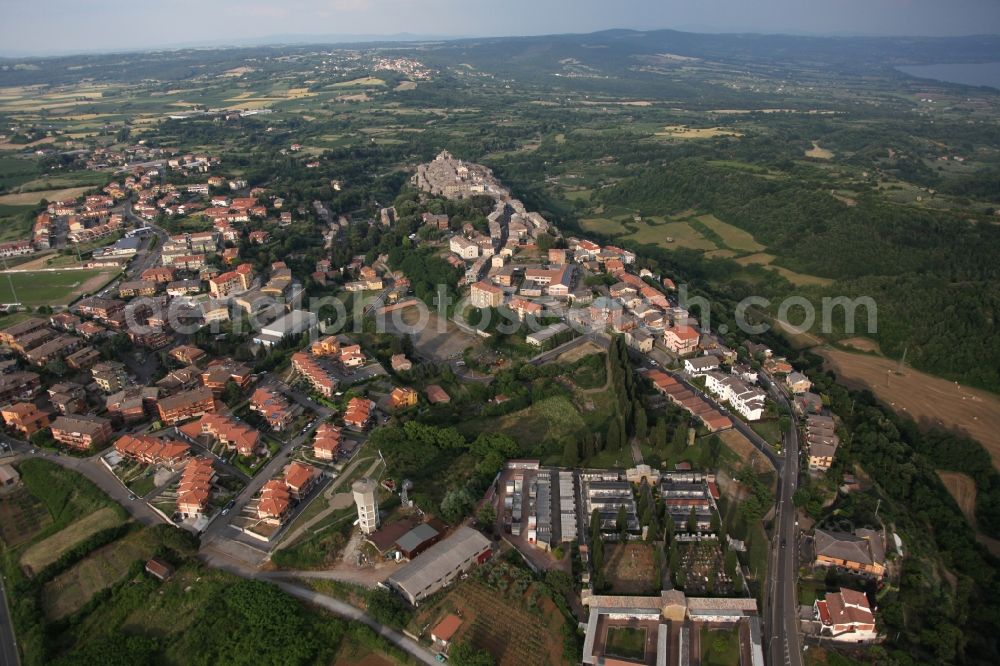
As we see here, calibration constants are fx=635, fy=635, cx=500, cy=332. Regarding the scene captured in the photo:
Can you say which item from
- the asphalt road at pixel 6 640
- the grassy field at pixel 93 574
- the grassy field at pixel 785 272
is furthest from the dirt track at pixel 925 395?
the asphalt road at pixel 6 640

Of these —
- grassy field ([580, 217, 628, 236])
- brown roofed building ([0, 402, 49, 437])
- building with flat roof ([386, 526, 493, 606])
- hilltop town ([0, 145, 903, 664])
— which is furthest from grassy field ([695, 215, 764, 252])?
brown roofed building ([0, 402, 49, 437])

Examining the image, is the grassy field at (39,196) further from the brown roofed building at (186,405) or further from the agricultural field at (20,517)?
the agricultural field at (20,517)

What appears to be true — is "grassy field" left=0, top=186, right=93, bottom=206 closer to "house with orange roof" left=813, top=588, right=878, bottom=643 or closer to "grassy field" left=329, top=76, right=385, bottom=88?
"house with orange roof" left=813, top=588, right=878, bottom=643

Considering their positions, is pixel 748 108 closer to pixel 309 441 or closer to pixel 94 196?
pixel 94 196

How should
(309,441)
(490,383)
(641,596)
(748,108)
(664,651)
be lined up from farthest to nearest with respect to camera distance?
1. (748,108)
2. (490,383)
3. (309,441)
4. (641,596)
5. (664,651)

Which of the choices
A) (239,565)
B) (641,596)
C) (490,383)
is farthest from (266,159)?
(641,596)

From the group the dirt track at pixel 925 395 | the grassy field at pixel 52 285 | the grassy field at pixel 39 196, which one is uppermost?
the grassy field at pixel 39 196

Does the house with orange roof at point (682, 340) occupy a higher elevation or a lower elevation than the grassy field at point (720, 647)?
higher

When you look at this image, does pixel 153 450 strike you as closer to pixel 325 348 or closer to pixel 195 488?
pixel 195 488
